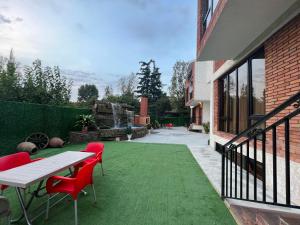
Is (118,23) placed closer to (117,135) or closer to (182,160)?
(117,135)

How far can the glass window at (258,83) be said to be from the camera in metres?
3.86

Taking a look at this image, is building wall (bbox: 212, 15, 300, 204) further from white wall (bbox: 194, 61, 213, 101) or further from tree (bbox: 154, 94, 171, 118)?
tree (bbox: 154, 94, 171, 118)

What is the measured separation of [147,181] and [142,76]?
3022 centimetres

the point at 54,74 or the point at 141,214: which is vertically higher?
the point at 54,74

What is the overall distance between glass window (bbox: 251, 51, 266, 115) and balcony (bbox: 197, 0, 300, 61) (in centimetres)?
35

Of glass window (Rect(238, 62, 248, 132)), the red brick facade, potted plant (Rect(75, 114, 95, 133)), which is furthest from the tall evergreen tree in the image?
the red brick facade

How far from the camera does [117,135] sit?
9.82 m

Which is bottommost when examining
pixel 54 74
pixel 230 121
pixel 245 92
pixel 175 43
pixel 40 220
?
pixel 40 220

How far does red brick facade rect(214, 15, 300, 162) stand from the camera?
2.74 m

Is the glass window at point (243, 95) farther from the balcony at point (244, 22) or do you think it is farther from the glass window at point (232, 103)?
the balcony at point (244, 22)

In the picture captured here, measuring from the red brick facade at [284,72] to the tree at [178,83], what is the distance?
24171 millimetres

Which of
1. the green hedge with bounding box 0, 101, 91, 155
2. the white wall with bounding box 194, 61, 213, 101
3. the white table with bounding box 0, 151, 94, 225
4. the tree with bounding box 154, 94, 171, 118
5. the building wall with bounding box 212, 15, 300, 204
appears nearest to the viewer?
the white table with bounding box 0, 151, 94, 225

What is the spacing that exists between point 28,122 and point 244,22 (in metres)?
7.73

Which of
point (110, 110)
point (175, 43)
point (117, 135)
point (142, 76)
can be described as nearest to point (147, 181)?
point (117, 135)
